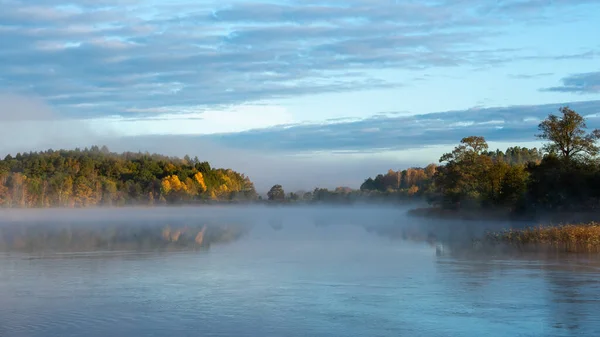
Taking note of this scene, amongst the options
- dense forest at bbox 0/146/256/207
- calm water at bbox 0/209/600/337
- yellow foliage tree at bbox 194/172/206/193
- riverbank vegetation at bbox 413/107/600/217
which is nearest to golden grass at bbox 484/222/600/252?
calm water at bbox 0/209/600/337

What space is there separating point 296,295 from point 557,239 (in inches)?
649

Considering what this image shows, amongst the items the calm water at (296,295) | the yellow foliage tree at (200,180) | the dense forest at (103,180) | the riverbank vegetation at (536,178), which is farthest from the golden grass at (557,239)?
the yellow foliage tree at (200,180)

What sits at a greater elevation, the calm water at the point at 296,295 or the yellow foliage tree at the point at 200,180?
the yellow foliage tree at the point at 200,180

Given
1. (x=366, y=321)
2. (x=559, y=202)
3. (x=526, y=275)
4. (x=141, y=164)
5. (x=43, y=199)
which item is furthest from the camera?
(x=141, y=164)

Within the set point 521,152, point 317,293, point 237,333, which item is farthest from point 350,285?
point 521,152

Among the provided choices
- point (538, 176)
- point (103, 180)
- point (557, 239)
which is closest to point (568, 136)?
point (538, 176)

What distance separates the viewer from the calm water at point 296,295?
12625mm

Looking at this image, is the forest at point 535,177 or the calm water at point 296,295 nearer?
the calm water at point 296,295

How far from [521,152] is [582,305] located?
13113 centimetres

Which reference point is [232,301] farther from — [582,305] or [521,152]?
[521,152]

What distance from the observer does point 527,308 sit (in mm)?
14312

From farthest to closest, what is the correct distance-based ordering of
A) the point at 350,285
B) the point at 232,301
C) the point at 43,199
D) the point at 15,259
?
the point at 43,199 → the point at 15,259 → the point at 350,285 → the point at 232,301

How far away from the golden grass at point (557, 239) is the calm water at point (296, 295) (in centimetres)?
392

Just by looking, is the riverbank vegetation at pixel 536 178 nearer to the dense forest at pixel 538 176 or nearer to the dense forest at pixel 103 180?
the dense forest at pixel 538 176
